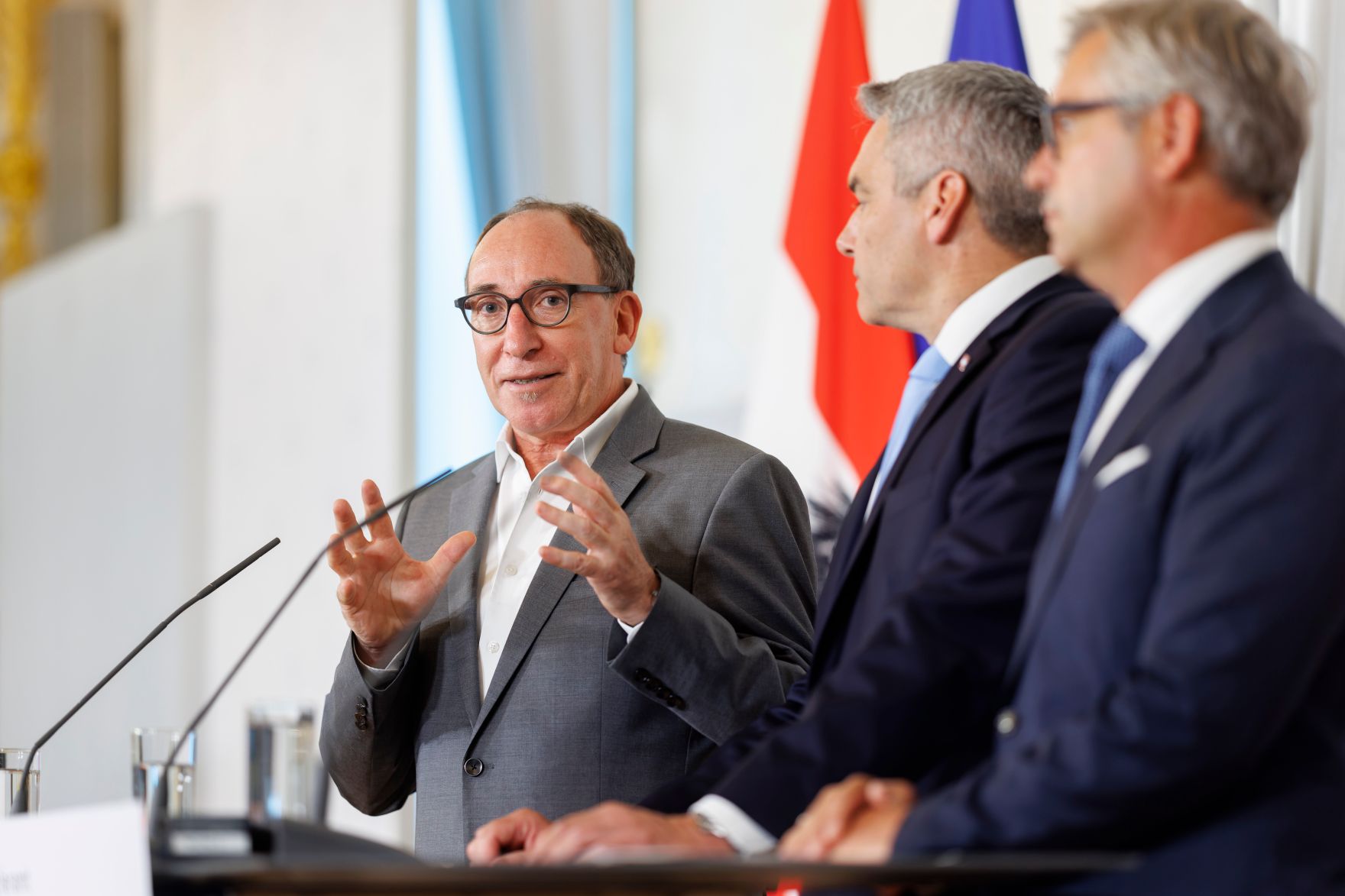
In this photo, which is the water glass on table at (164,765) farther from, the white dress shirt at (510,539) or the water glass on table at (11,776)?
the white dress shirt at (510,539)

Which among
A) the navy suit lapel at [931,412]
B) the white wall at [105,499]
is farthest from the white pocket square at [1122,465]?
the white wall at [105,499]

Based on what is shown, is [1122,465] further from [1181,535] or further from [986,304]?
[986,304]

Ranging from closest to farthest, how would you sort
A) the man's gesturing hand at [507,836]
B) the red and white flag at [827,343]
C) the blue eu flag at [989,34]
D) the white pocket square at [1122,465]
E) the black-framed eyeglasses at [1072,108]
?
1. the white pocket square at [1122,465]
2. the black-framed eyeglasses at [1072,108]
3. the man's gesturing hand at [507,836]
4. the blue eu flag at [989,34]
5. the red and white flag at [827,343]

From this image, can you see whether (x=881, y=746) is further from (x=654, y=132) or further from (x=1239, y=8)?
(x=654, y=132)

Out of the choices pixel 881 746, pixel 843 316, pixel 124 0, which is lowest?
pixel 881 746

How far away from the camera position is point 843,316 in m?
4.09

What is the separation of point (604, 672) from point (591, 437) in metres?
0.46

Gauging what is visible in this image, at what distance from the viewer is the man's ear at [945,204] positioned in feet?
6.72

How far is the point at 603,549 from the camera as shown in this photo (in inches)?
86.0

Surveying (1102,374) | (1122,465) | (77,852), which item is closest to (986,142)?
(1102,374)

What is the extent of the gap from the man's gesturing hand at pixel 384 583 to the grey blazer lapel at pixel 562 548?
0.47 feet

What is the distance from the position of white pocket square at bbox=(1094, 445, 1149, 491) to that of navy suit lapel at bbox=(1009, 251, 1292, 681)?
0.01m

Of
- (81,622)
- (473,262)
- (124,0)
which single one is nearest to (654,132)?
(473,262)

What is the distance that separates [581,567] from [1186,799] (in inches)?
40.2
